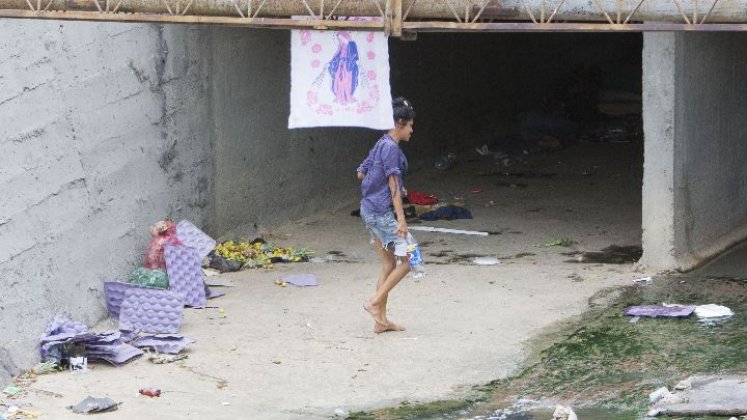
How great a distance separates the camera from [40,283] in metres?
8.69

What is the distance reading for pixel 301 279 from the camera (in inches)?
419

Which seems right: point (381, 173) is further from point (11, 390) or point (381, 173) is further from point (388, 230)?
point (11, 390)

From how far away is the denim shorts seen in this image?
8.70 meters

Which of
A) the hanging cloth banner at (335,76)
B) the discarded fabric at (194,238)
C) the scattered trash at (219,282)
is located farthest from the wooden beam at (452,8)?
the discarded fabric at (194,238)

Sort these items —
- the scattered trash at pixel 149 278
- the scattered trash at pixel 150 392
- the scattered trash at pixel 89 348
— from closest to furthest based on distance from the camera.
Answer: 1. the scattered trash at pixel 150 392
2. the scattered trash at pixel 89 348
3. the scattered trash at pixel 149 278

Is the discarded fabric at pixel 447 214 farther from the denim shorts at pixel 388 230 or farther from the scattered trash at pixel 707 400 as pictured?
the scattered trash at pixel 707 400

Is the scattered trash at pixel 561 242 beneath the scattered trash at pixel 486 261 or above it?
above

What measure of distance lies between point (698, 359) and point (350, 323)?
2605mm

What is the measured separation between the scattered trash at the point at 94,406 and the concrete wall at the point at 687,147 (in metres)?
5.08

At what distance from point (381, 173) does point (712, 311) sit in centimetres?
277

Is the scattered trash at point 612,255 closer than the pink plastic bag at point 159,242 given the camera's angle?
No

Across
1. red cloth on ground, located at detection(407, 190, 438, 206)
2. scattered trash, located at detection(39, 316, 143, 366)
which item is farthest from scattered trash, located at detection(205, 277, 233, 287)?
red cloth on ground, located at detection(407, 190, 438, 206)

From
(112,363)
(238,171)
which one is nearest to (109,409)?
(112,363)

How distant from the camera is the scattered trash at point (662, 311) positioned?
9.27m
